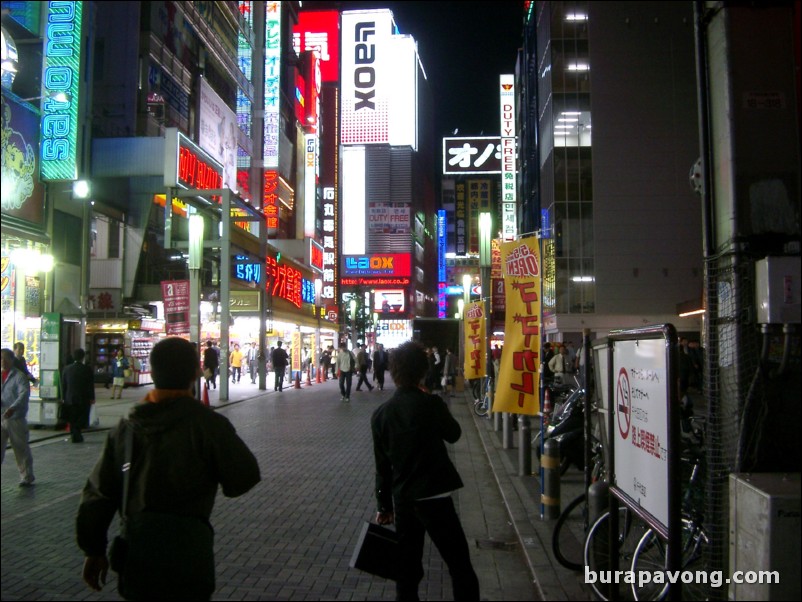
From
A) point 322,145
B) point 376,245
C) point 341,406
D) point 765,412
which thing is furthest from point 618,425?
point 376,245

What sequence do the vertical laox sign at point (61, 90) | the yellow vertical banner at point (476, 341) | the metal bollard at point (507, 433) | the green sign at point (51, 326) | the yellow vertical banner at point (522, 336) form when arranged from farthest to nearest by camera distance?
Result: 1. the yellow vertical banner at point (476, 341)
2. the green sign at point (51, 326)
3. the vertical laox sign at point (61, 90)
4. the metal bollard at point (507, 433)
5. the yellow vertical banner at point (522, 336)

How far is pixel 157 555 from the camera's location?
2.60 metres

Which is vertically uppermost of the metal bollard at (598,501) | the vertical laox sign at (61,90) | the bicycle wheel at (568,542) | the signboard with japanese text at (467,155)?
the signboard with japanese text at (467,155)

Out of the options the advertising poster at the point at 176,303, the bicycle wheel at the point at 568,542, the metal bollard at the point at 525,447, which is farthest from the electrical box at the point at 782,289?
the advertising poster at the point at 176,303

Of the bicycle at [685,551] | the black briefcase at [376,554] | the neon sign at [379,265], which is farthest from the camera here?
the neon sign at [379,265]

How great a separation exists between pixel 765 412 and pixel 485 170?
140ft

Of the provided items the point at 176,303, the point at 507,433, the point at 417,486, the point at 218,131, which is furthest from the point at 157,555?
the point at 218,131

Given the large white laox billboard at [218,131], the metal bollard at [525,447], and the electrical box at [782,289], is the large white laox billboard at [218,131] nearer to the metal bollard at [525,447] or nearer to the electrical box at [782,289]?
the metal bollard at [525,447]

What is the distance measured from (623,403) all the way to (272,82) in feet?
127

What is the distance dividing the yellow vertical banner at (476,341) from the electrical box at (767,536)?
12724 mm

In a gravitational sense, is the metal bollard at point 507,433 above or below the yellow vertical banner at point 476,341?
below

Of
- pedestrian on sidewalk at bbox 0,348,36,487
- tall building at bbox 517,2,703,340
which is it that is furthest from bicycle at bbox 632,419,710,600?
tall building at bbox 517,2,703,340

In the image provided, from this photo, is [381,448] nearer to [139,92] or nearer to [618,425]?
[618,425]

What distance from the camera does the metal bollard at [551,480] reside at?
6.79 m
